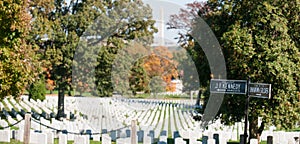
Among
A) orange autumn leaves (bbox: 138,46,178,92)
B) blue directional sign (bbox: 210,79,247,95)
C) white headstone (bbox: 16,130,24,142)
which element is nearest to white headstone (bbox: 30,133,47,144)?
white headstone (bbox: 16,130,24,142)

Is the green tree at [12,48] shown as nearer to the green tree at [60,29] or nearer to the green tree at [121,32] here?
the green tree at [60,29]

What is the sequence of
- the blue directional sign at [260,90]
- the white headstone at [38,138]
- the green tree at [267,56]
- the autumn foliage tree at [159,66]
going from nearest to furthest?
the blue directional sign at [260,90] < the white headstone at [38,138] < the green tree at [267,56] < the autumn foliage tree at [159,66]

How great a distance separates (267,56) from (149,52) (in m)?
13.2

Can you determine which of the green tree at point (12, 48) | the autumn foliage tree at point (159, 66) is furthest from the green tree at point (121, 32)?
the green tree at point (12, 48)

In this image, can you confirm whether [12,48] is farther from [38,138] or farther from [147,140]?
[147,140]

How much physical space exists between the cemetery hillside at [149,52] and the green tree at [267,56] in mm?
27

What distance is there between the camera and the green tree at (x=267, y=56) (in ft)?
48.6

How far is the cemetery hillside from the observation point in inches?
560

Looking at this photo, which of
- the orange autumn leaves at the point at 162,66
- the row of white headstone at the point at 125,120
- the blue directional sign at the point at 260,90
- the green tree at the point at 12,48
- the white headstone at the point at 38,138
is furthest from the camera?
the orange autumn leaves at the point at 162,66

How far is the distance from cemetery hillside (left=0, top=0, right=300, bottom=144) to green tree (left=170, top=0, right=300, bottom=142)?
0.03 m

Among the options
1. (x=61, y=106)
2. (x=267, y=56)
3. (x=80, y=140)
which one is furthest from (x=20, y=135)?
(x=61, y=106)

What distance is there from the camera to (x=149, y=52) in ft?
90.9

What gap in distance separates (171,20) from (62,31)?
5.97 m

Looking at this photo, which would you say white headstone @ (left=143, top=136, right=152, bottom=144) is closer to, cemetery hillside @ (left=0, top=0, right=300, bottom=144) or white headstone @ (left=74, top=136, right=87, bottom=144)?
cemetery hillside @ (left=0, top=0, right=300, bottom=144)
